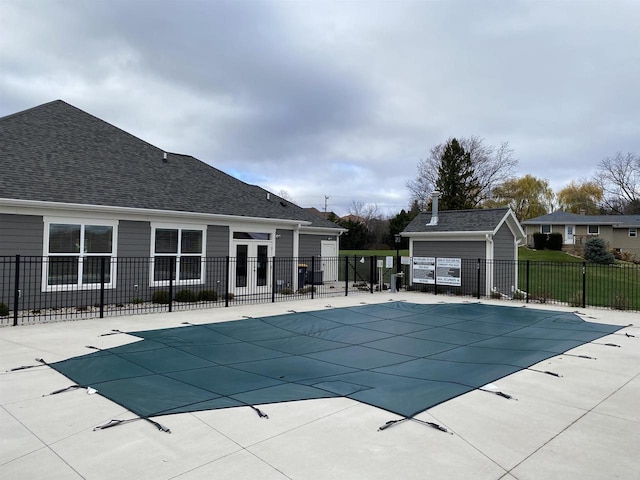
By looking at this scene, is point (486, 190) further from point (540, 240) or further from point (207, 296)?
point (207, 296)

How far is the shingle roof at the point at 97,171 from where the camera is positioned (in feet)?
37.9

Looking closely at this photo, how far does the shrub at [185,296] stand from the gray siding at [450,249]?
33.0 ft

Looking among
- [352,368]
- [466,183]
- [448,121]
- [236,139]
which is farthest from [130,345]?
[466,183]

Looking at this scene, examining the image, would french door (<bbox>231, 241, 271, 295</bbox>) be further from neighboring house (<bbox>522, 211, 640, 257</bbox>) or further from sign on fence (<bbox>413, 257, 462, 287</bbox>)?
neighboring house (<bbox>522, 211, 640, 257</bbox>)

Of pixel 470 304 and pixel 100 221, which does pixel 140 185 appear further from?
pixel 470 304

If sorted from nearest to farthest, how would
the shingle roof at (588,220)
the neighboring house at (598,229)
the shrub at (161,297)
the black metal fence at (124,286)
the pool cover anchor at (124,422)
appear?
the pool cover anchor at (124,422), the black metal fence at (124,286), the shrub at (161,297), the shingle roof at (588,220), the neighboring house at (598,229)

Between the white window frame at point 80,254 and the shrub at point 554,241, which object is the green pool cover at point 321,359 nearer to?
the white window frame at point 80,254

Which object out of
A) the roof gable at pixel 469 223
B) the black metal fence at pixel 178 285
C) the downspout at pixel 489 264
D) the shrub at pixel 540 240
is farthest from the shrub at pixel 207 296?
the shrub at pixel 540 240

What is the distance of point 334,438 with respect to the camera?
12.1 feet

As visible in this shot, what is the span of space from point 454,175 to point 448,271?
23.2 metres

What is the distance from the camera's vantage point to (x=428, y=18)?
38.5 ft

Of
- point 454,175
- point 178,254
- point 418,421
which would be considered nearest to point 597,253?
point 454,175

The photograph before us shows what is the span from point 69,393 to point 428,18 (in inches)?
479

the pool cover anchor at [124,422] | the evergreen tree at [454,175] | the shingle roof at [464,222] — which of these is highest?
the evergreen tree at [454,175]
